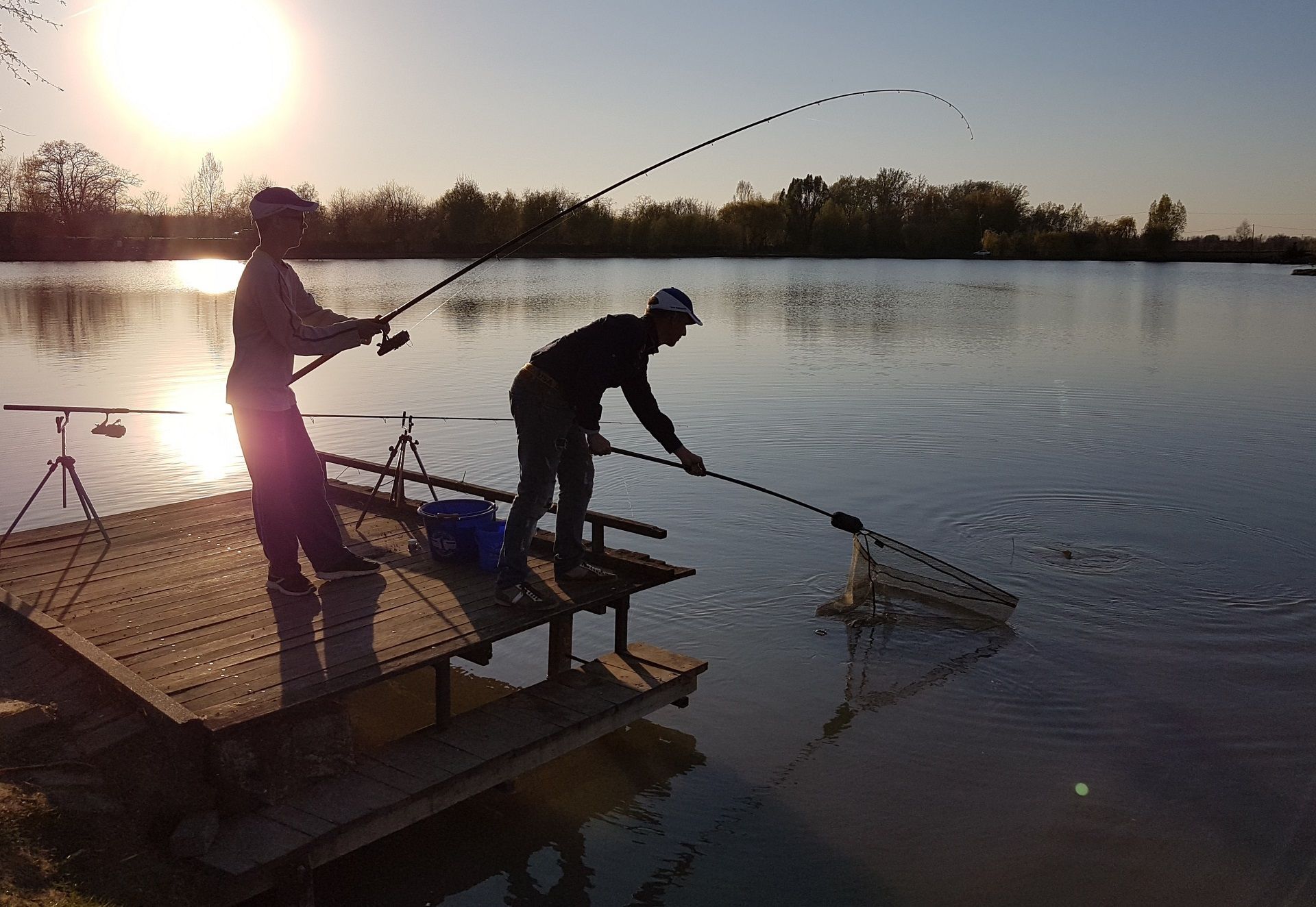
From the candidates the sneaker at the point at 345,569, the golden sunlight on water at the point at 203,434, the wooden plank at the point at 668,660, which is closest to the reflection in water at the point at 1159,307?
the golden sunlight on water at the point at 203,434

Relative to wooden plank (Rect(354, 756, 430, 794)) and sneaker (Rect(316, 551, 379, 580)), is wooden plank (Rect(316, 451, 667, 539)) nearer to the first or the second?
sneaker (Rect(316, 551, 379, 580))

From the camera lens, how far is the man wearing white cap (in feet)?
14.8

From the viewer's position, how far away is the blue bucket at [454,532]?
17.8ft

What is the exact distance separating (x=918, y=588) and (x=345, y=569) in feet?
12.2

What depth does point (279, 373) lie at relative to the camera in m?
4.62

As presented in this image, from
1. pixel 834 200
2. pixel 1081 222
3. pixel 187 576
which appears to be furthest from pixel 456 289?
pixel 1081 222

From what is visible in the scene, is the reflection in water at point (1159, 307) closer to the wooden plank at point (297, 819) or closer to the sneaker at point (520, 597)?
the sneaker at point (520, 597)

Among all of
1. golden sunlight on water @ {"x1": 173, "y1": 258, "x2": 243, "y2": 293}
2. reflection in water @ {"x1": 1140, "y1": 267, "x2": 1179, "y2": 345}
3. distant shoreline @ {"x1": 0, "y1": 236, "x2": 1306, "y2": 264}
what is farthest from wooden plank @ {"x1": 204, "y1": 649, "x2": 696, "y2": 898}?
distant shoreline @ {"x1": 0, "y1": 236, "x2": 1306, "y2": 264}

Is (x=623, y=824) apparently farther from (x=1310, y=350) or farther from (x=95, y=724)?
(x=1310, y=350)

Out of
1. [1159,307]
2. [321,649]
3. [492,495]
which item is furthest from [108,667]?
[1159,307]

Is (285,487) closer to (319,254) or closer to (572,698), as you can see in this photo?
(572,698)

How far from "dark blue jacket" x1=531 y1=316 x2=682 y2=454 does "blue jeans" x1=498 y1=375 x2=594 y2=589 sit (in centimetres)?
8

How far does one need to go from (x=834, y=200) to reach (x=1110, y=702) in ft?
299

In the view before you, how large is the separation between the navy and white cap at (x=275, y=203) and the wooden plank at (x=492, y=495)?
177 centimetres
